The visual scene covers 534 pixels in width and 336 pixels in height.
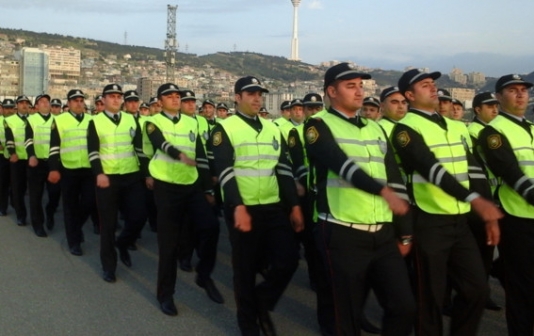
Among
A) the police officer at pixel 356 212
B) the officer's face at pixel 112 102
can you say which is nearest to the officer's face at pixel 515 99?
the police officer at pixel 356 212

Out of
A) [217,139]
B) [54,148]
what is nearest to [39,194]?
[54,148]

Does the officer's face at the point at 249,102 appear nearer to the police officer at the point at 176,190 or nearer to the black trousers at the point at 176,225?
the police officer at the point at 176,190

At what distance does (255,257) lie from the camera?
16.2 feet

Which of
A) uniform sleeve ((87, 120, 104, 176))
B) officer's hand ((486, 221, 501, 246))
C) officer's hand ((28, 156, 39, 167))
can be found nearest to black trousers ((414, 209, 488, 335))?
officer's hand ((486, 221, 501, 246))

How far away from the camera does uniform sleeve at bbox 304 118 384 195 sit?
11.8 ft

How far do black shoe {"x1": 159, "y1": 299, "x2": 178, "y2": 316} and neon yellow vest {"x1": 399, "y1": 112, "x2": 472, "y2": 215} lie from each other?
2618 mm

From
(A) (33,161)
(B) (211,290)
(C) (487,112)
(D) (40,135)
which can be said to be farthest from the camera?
(D) (40,135)

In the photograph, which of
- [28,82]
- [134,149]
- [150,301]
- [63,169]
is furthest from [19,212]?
[28,82]

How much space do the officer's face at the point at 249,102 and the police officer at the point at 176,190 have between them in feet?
3.23

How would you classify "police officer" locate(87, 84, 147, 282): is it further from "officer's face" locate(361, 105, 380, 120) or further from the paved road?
"officer's face" locate(361, 105, 380, 120)

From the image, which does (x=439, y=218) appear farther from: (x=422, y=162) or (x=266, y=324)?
(x=266, y=324)

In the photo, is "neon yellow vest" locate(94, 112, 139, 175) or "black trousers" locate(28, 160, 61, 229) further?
"black trousers" locate(28, 160, 61, 229)

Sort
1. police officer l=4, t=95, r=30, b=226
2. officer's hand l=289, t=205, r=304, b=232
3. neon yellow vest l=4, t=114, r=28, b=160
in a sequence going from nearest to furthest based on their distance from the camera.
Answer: officer's hand l=289, t=205, r=304, b=232 → police officer l=4, t=95, r=30, b=226 → neon yellow vest l=4, t=114, r=28, b=160

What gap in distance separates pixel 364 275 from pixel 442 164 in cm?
101
